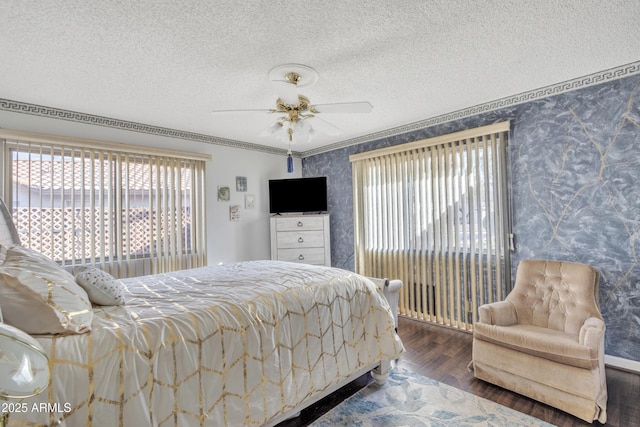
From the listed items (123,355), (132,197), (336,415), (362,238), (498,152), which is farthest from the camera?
(362,238)

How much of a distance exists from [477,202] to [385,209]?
122 centimetres

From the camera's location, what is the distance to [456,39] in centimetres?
198

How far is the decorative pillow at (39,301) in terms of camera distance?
44.4 inches

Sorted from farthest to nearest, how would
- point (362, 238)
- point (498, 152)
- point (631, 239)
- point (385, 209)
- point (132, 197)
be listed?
point (362, 238) → point (385, 209) → point (132, 197) → point (498, 152) → point (631, 239)

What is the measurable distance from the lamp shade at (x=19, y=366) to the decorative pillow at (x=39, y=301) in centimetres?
67

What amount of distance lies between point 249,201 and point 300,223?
36.3 inches

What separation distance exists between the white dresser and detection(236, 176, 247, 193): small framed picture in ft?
2.25

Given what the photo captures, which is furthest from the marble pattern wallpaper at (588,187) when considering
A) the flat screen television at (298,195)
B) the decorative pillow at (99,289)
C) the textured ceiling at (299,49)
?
the decorative pillow at (99,289)

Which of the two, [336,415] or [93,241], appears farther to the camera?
[93,241]

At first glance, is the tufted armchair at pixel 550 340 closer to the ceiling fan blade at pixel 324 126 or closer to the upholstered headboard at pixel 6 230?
the ceiling fan blade at pixel 324 126

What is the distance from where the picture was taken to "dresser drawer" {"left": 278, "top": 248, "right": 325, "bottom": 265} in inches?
177

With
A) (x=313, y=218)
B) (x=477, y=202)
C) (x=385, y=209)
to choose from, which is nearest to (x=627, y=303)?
(x=477, y=202)

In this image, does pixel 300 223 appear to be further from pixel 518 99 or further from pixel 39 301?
pixel 39 301

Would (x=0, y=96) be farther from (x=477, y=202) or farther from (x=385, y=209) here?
(x=477, y=202)
